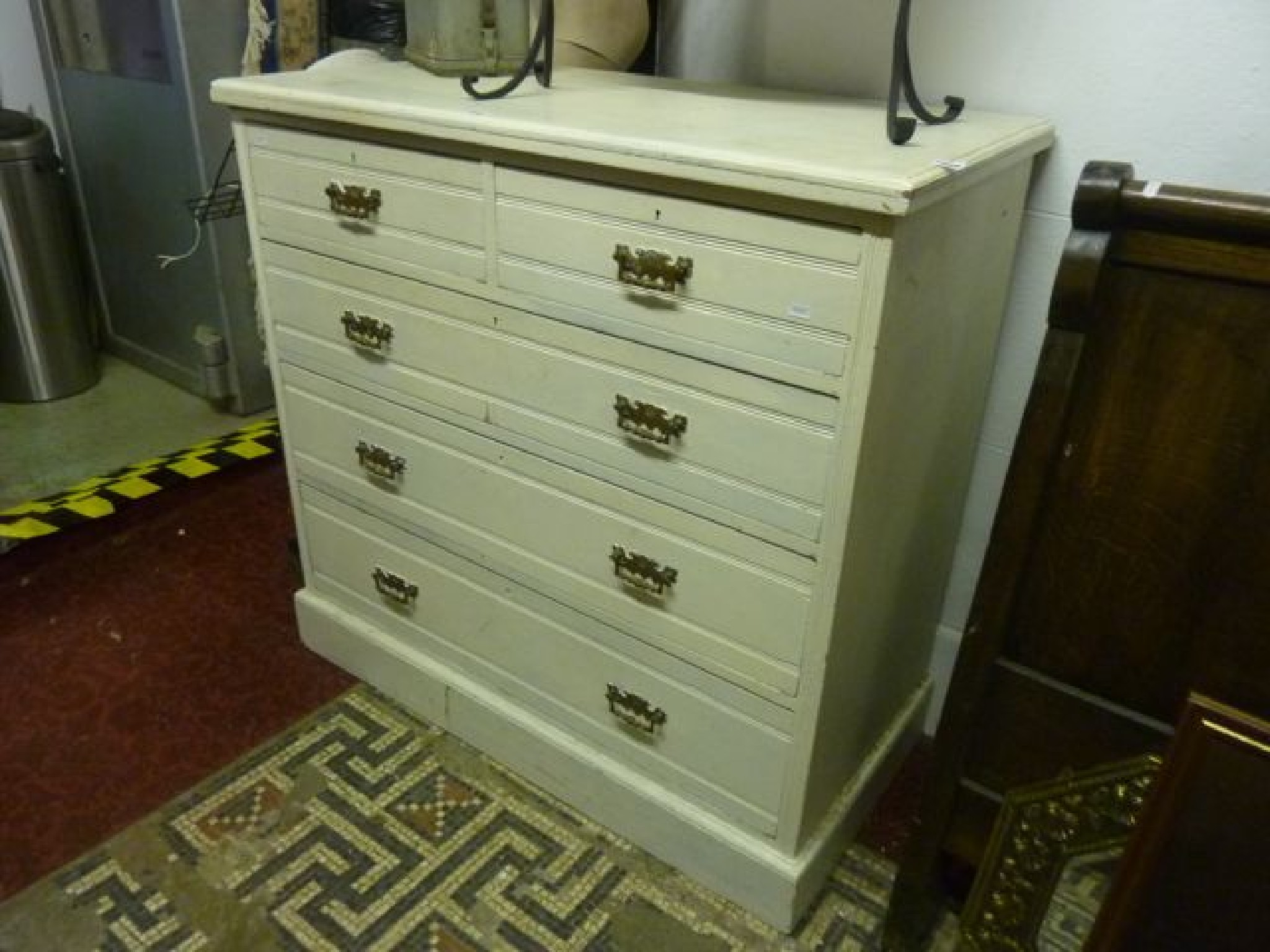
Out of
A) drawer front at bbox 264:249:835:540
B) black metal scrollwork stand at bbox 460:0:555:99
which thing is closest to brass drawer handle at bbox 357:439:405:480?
drawer front at bbox 264:249:835:540

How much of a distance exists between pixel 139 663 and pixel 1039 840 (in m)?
1.58

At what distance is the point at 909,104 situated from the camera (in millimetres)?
1205

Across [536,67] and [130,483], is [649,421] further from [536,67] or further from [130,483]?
[130,483]

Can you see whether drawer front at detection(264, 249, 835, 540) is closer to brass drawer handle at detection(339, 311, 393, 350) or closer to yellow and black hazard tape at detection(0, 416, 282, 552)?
brass drawer handle at detection(339, 311, 393, 350)

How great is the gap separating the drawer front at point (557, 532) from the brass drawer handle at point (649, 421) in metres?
0.10

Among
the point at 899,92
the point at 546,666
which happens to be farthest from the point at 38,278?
the point at 899,92

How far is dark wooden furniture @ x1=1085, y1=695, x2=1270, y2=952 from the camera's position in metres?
0.86

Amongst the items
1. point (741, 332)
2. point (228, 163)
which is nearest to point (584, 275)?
point (741, 332)

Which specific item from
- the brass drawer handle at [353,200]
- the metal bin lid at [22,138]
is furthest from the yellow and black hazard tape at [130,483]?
the brass drawer handle at [353,200]

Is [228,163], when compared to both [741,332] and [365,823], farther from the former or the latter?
[741,332]

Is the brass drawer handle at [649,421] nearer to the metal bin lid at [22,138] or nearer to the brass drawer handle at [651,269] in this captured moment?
the brass drawer handle at [651,269]

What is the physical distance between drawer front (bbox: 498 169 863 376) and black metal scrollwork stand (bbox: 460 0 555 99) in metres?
0.18

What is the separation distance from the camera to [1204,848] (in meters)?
0.90

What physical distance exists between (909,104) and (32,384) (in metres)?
2.64
